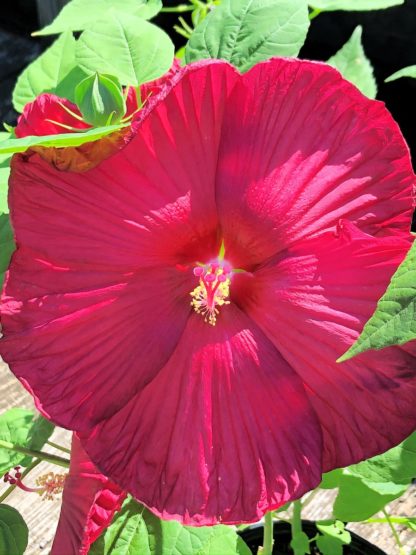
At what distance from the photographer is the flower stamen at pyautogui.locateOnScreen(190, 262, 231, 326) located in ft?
1.57

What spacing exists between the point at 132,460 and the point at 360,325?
5.6 inches

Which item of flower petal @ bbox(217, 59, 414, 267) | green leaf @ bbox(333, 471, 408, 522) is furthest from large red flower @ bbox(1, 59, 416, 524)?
green leaf @ bbox(333, 471, 408, 522)

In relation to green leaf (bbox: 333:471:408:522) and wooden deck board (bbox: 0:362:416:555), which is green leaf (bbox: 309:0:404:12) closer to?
green leaf (bbox: 333:471:408:522)

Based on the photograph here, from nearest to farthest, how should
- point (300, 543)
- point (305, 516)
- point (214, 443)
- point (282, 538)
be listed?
point (214, 443) → point (300, 543) → point (282, 538) → point (305, 516)

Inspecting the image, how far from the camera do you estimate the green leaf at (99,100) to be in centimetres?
41

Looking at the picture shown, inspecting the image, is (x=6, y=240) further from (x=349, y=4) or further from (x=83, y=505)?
(x=349, y=4)

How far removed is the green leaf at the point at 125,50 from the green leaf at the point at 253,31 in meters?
0.03

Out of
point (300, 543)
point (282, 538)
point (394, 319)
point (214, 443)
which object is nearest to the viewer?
point (394, 319)

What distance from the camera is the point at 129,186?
42cm

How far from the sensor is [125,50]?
50 cm

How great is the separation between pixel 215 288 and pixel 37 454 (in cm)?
21

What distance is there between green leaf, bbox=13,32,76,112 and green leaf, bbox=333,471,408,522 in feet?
1.24

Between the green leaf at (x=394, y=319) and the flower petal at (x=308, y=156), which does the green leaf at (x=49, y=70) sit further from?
the green leaf at (x=394, y=319)

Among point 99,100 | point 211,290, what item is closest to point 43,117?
point 99,100
